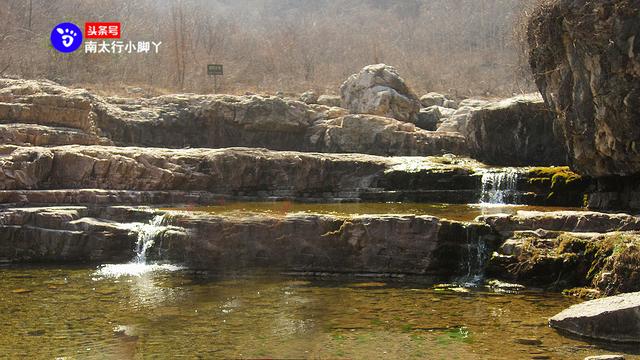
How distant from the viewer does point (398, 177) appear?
16.3 meters

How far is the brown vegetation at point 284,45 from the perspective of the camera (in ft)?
116

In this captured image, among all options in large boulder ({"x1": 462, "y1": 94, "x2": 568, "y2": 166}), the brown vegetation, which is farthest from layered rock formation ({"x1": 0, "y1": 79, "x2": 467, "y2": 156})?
the brown vegetation

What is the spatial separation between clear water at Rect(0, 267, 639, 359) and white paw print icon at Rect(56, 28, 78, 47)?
24671mm

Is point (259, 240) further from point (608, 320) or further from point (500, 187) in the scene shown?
point (608, 320)

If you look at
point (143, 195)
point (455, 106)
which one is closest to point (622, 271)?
point (143, 195)

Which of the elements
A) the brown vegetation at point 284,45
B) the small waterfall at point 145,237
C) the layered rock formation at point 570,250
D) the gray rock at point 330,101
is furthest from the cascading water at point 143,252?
the gray rock at point 330,101

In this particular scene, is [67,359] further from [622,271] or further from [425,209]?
[425,209]

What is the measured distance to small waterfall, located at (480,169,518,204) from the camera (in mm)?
14802

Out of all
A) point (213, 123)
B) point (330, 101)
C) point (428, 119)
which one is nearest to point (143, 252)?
point (213, 123)

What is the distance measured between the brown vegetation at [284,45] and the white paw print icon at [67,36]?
79 centimetres

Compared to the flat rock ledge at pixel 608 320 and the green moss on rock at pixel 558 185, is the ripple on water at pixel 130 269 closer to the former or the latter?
the flat rock ledge at pixel 608 320

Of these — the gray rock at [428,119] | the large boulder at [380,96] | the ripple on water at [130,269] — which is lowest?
the ripple on water at [130,269]

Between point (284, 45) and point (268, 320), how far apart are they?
138 feet

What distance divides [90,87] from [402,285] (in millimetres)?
22294
